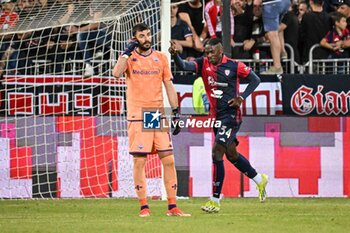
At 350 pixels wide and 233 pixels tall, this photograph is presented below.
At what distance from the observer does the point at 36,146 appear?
61.3ft

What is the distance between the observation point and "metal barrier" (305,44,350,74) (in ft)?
67.7

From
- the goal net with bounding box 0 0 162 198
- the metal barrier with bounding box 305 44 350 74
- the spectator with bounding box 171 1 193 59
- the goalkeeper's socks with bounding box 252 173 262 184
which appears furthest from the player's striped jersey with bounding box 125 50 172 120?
the metal barrier with bounding box 305 44 350 74

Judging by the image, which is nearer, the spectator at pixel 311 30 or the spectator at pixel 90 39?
the spectator at pixel 90 39

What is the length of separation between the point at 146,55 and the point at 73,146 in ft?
16.1

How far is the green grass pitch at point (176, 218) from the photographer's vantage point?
12.3 m

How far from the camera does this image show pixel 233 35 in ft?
68.0

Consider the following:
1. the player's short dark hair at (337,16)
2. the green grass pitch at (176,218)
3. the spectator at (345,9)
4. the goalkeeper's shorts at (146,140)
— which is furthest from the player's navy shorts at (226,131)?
the spectator at (345,9)

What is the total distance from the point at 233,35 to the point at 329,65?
192cm

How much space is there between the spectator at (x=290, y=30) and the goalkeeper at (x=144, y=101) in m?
6.94

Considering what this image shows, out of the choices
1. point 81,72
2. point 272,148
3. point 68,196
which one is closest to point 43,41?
point 81,72

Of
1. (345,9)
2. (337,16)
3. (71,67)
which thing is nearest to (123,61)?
(71,67)

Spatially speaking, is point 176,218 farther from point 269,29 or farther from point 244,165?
point 269,29

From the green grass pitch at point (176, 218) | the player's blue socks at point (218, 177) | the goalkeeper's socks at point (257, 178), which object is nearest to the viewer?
the green grass pitch at point (176, 218)

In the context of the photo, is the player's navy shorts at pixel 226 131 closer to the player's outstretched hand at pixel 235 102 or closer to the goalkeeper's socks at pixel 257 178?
the player's outstretched hand at pixel 235 102
